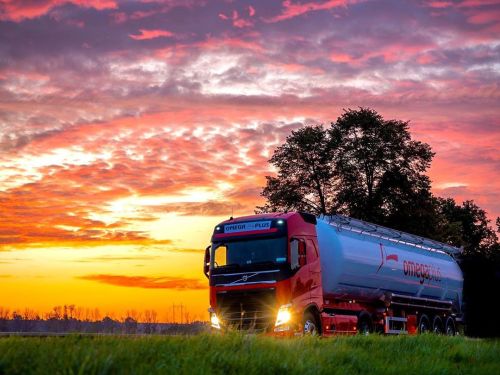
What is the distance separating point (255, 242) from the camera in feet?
76.8

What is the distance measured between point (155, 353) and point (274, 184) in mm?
48133

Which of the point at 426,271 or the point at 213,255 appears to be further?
the point at 426,271

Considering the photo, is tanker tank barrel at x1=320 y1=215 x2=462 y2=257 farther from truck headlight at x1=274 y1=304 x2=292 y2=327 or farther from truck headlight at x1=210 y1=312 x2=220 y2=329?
truck headlight at x1=210 y1=312 x2=220 y2=329

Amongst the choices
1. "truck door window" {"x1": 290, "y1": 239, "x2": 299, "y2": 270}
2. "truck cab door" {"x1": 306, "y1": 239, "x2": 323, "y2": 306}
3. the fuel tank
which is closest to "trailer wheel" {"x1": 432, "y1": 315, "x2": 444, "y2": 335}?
the fuel tank

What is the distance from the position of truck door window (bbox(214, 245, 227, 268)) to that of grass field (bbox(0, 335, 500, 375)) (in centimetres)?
756

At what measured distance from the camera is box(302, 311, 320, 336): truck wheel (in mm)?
23638

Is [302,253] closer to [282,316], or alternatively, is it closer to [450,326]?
[282,316]

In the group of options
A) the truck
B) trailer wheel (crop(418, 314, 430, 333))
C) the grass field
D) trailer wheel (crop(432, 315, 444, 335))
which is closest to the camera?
the grass field

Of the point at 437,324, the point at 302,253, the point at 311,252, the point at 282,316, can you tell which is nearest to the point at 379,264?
the point at 311,252

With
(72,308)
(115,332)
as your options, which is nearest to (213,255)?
(72,308)

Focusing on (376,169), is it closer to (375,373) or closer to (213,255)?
(213,255)

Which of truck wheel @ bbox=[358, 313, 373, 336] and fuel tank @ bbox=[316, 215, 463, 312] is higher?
fuel tank @ bbox=[316, 215, 463, 312]

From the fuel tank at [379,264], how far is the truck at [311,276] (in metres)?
0.04

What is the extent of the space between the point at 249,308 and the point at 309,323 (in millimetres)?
2201
